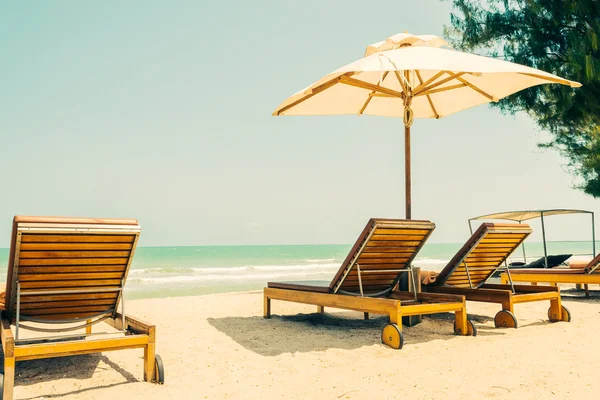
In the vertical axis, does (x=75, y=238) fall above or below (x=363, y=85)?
below

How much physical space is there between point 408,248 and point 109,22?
19668mm

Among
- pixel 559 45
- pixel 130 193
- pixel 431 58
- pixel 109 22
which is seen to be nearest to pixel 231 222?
pixel 130 193

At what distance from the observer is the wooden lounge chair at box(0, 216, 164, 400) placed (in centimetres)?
306

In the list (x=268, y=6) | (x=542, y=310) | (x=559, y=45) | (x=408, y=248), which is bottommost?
(x=542, y=310)

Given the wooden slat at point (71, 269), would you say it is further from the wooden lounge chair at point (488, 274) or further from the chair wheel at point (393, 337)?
the wooden lounge chair at point (488, 274)

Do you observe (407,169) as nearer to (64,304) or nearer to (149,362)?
(149,362)

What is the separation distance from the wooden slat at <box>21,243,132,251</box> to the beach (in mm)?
920

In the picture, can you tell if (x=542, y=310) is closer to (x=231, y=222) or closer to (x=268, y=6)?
(x=268, y=6)

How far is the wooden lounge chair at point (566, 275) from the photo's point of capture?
7.85 m

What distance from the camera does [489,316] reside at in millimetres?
6492

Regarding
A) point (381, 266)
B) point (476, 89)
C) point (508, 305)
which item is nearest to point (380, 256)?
point (381, 266)

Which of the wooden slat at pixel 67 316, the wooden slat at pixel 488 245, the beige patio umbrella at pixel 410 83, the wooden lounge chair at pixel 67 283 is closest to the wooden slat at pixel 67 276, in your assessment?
the wooden lounge chair at pixel 67 283

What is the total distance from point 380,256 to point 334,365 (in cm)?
150

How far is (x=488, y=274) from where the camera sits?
618 centimetres
